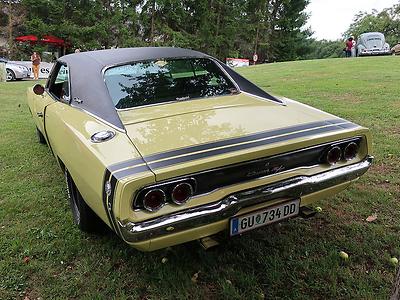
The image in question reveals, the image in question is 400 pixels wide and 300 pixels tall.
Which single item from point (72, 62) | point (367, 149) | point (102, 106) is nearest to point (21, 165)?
point (72, 62)

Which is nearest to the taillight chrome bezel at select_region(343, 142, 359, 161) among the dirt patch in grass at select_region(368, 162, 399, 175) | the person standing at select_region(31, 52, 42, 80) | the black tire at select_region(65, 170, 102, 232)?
the dirt patch in grass at select_region(368, 162, 399, 175)

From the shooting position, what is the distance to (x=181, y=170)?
6.90 ft

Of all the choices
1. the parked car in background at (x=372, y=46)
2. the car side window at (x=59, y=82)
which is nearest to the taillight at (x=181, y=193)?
the car side window at (x=59, y=82)

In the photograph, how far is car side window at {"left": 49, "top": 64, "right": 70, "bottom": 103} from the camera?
393 centimetres

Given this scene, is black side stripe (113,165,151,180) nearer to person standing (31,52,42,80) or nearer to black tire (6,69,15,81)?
person standing (31,52,42,80)

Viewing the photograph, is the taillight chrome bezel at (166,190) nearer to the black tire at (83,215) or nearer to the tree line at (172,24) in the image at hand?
the black tire at (83,215)

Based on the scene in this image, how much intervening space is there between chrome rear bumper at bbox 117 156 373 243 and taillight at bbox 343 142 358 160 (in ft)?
0.23

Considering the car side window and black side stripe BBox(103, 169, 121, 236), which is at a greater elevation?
the car side window

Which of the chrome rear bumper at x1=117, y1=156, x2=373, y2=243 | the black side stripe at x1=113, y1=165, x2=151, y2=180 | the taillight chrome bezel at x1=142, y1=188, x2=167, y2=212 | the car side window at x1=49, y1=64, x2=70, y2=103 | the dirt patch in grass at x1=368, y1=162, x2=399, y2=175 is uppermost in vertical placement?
the car side window at x1=49, y1=64, x2=70, y2=103

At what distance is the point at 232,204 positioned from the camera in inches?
89.8

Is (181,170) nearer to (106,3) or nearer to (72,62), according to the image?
(72,62)

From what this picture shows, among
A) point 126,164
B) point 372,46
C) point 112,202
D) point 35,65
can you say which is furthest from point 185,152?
A: point 372,46

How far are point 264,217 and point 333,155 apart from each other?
0.71 metres

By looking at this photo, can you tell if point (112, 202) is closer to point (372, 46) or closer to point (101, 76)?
point (101, 76)
